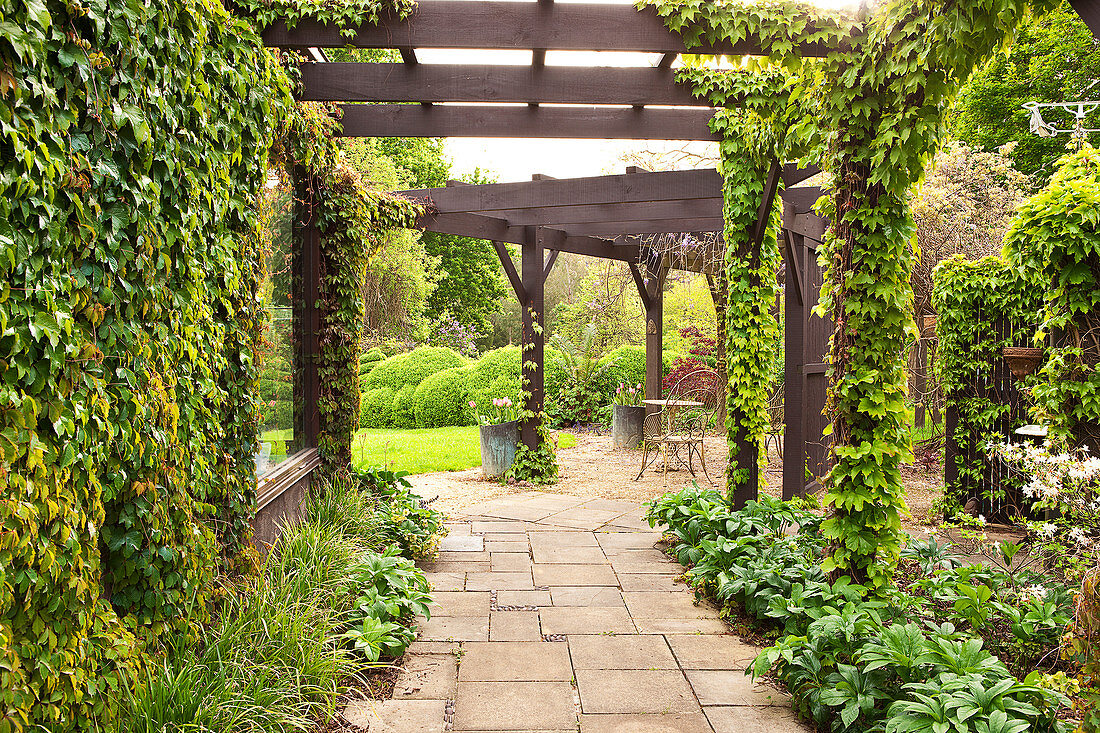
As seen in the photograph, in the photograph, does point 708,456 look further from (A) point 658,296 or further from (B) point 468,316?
(B) point 468,316

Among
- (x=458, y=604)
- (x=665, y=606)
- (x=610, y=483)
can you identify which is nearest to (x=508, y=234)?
(x=610, y=483)

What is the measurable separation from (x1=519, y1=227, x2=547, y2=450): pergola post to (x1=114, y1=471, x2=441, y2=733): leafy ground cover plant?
304 cm

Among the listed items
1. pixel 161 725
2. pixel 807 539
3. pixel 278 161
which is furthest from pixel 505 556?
pixel 161 725

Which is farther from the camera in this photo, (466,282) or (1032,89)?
(466,282)

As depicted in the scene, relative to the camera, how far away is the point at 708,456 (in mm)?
8852

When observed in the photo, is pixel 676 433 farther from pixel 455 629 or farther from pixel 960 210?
pixel 455 629

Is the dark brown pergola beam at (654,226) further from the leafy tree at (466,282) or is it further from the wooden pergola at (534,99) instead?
the leafy tree at (466,282)

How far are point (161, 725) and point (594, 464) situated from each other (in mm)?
6707

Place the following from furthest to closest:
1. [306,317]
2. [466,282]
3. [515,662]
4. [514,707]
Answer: [466,282] → [306,317] → [515,662] → [514,707]

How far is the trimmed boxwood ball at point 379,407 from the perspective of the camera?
12.0 m

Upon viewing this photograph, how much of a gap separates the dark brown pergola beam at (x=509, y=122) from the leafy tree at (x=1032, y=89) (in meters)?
10.1

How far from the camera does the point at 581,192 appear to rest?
5793 mm

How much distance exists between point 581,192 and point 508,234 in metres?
1.52

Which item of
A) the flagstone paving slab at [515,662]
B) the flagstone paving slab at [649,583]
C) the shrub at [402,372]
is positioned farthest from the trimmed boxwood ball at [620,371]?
the flagstone paving slab at [515,662]
